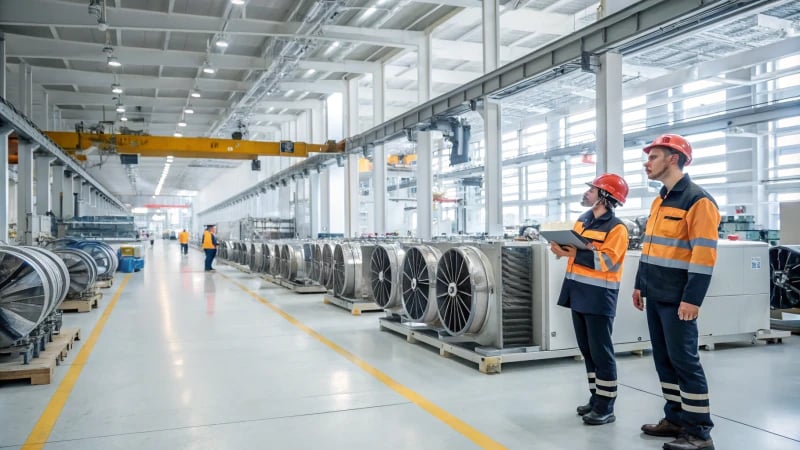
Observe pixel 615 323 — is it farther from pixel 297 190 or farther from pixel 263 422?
pixel 297 190

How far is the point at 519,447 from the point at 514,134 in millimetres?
20659

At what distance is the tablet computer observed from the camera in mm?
3637

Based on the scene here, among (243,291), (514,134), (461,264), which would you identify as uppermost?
(514,134)

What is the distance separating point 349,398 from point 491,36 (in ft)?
26.7

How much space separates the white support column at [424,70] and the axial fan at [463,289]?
7.95 m

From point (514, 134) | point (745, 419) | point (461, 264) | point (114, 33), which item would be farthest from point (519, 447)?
point (514, 134)

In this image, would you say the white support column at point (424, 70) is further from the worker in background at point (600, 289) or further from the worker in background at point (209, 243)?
the worker in background at point (600, 289)

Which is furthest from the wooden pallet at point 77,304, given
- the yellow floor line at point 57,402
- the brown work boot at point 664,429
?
the brown work boot at point 664,429

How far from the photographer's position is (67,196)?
19.8 m

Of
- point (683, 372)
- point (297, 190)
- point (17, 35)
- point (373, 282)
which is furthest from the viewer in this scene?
point (297, 190)

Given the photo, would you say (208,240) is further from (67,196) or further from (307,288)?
(307,288)

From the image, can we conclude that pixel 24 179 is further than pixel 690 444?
Yes

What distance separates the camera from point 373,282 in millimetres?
7875

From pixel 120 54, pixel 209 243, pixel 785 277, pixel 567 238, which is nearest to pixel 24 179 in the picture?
pixel 120 54
